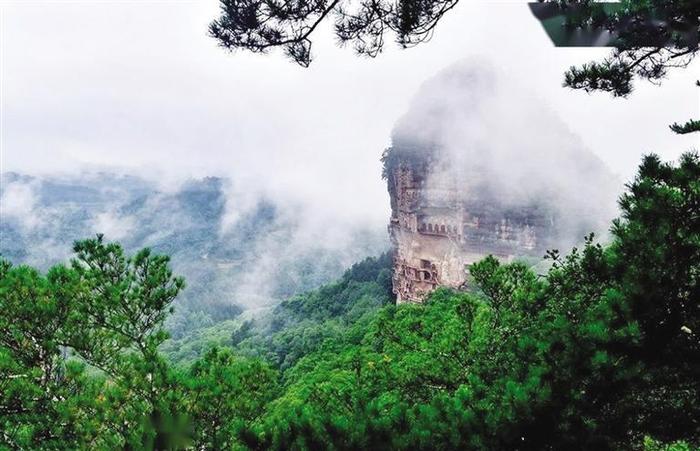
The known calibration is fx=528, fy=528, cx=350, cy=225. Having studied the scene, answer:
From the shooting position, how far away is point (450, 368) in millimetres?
7242

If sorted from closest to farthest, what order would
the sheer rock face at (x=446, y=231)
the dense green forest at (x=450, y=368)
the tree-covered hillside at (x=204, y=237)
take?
the dense green forest at (x=450, y=368) < the sheer rock face at (x=446, y=231) < the tree-covered hillside at (x=204, y=237)

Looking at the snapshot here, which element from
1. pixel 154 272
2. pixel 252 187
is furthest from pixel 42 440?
pixel 252 187

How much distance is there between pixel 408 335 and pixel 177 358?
3555 cm

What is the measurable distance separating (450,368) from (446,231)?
27268 millimetres

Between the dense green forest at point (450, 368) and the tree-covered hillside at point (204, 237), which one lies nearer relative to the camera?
the dense green forest at point (450, 368)

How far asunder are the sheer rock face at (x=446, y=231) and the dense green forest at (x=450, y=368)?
25.8 meters

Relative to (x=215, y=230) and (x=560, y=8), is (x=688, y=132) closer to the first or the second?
(x=560, y=8)

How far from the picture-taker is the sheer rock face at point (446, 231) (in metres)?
32.7

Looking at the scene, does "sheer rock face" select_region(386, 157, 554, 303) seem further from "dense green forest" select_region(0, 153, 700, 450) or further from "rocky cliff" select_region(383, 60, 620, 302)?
"dense green forest" select_region(0, 153, 700, 450)

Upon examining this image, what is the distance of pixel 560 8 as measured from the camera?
17.1ft

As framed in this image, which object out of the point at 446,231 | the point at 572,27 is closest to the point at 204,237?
the point at 446,231

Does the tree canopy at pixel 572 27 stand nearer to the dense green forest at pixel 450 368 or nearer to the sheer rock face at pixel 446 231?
the dense green forest at pixel 450 368

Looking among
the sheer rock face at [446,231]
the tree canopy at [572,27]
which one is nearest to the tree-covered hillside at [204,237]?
the sheer rock face at [446,231]

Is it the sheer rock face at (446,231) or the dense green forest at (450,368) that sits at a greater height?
the dense green forest at (450,368)
